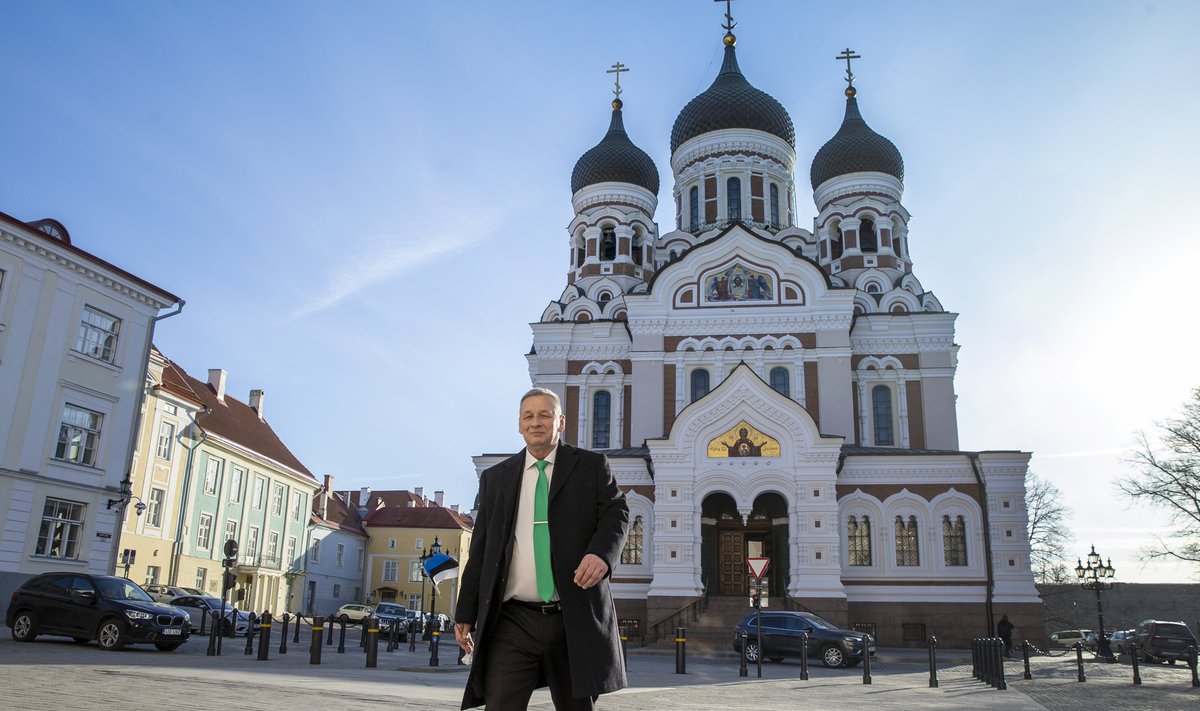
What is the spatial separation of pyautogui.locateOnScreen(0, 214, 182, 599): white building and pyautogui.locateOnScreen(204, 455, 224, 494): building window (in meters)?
13.8

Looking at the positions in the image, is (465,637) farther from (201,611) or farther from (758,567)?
(201,611)

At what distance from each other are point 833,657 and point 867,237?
2364 centimetres

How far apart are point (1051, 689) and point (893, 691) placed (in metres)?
3.77

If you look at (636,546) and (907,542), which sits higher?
(907,542)

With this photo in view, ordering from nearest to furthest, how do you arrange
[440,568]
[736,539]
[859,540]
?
[440,568]
[859,540]
[736,539]

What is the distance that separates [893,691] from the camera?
15492 mm

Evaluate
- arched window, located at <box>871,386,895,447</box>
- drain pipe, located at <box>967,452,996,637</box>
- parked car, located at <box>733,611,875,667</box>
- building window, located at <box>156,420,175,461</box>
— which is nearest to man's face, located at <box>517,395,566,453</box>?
parked car, located at <box>733,611,875,667</box>

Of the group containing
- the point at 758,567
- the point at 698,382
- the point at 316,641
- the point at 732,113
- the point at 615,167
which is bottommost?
the point at 316,641

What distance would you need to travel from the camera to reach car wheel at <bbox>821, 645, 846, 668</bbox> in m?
21.6

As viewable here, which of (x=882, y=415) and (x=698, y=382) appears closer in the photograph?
(x=698, y=382)

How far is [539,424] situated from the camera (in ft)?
16.4

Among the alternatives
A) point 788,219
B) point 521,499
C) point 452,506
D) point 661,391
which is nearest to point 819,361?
point 661,391

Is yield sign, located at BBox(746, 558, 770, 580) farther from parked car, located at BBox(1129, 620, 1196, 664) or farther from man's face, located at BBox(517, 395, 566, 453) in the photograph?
man's face, located at BBox(517, 395, 566, 453)

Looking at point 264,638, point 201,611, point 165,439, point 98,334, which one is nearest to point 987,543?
point 264,638
